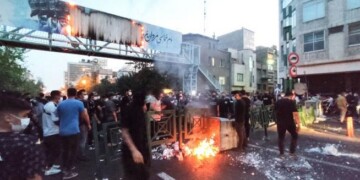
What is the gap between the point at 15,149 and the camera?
1935mm

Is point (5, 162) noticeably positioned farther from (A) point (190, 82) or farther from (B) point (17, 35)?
(A) point (190, 82)

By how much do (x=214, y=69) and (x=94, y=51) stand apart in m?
28.3

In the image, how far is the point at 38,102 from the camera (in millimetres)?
9633

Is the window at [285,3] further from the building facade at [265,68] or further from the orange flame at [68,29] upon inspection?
the orange flame at [68,29]

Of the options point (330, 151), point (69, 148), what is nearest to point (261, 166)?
point (330, 151)

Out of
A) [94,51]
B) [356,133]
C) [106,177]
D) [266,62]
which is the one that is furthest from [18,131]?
[266,62]

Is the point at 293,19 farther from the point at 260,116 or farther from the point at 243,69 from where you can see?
the point at 243,69

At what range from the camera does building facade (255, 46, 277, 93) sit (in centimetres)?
5409

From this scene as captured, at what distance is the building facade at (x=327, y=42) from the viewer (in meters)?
21.5

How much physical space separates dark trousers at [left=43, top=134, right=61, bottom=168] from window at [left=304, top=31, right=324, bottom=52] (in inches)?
912

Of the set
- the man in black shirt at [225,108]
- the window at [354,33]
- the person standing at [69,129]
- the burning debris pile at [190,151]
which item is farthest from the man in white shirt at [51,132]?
the window at [354,33]

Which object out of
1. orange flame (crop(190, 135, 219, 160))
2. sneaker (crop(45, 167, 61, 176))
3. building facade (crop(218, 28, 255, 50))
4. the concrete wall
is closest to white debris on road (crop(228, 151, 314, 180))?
orange flame (crop(190, 135, 219, 160))

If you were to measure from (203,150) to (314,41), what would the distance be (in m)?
20.6

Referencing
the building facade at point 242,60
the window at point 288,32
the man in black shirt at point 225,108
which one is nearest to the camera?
the man in black shirt at point 225,108
